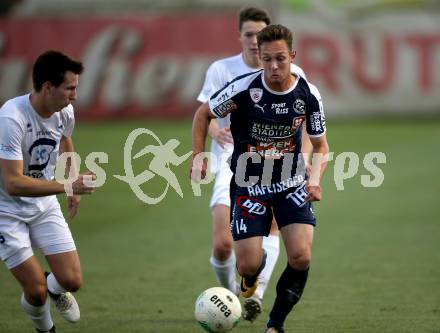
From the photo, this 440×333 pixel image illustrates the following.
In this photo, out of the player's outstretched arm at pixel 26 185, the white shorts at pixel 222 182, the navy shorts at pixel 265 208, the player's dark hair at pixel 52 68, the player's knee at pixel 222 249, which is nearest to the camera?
the player's outstretched arm at pixel 26 185

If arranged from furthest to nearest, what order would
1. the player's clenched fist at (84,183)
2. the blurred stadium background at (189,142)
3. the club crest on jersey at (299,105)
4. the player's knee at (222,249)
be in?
the blurred stadium background at (189,142)
the player's knee at (222,249)
the club crest on jersey at (299,105)
the player's clenched fist at (84,183)

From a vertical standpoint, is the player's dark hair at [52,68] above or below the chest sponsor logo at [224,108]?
above

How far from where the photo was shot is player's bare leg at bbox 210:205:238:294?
873 centimetres

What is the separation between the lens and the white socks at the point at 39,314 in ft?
24.2

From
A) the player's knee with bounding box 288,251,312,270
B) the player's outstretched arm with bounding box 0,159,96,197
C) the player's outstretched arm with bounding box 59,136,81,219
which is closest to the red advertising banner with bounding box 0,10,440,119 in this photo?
the player's outstretched arm with bounding box 59,136,81,219

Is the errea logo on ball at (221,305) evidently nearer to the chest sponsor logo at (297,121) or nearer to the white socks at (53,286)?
the white socks at (53,286)

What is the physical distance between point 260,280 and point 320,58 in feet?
61.7

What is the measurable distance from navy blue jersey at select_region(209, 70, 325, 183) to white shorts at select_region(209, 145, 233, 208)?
1.15 m

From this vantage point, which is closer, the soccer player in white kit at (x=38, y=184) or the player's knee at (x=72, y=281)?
the soccer player in white kit at (x=38, y=184)

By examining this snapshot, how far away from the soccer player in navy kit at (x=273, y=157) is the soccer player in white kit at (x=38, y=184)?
46.4 inches

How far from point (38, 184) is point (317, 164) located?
2.27 meters

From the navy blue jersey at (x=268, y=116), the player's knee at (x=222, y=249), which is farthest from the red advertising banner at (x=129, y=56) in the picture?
the navy blue jersey at (x=268, y=116)

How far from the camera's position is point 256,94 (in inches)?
297

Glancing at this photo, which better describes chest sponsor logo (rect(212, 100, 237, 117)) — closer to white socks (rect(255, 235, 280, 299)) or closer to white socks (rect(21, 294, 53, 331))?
white socks (rect(255, 235, 280, 299))
